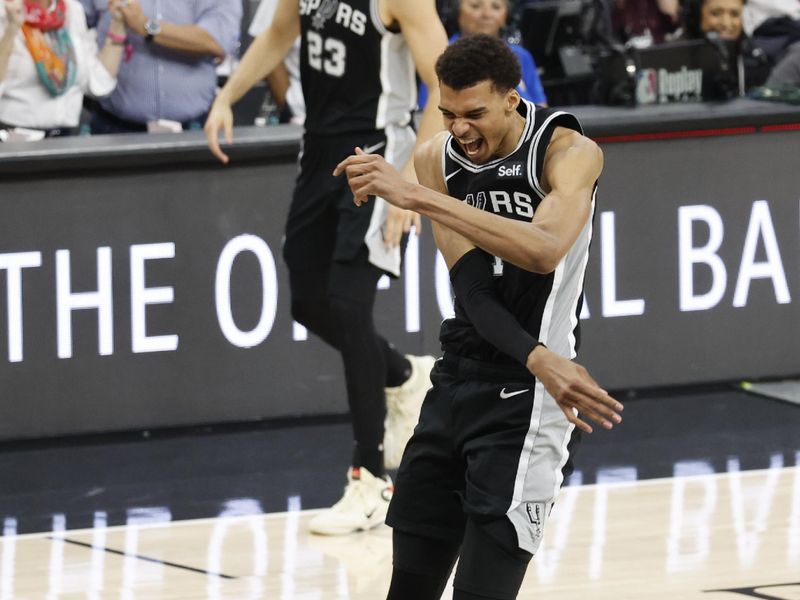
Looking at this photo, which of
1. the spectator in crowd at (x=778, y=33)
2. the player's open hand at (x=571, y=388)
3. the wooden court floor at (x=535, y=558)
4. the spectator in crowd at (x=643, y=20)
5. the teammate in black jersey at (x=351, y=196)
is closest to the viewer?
the player's open hand at (x=571, y=388)

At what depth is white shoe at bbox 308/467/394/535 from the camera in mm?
5680

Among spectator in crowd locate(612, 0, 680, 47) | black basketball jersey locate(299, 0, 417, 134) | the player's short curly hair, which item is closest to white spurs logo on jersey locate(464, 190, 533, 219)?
the player's short curly hair

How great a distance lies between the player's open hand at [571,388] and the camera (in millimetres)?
3297

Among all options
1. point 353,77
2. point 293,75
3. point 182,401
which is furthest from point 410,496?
point 293,75

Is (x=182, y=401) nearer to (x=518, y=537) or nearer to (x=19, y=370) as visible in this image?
(x=19, y=370)

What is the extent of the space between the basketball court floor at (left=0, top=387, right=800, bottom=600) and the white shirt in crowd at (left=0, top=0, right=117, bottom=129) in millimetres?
1621

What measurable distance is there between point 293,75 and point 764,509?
3.81m

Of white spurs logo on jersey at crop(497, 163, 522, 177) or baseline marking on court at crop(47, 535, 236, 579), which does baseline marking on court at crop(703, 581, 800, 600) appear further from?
white spurs logo on jersey at crop(497, 163, 522, 177)

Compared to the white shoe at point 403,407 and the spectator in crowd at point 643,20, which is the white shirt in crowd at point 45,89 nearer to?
the white shoe at point 403,407

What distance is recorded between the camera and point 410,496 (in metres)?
3.70

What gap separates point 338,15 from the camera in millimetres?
5688

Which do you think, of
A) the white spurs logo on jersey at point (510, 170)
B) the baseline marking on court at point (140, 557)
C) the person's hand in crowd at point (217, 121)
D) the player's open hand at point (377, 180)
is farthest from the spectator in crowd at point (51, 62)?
the player's open hand at point (377, 180)

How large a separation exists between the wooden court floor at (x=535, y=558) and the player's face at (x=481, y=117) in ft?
5.88

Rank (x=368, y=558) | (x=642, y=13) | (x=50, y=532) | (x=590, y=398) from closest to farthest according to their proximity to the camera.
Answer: (x=590, y=398) < (x=368, y=558) < (x=50, y=532) < (x=642, y=13)
